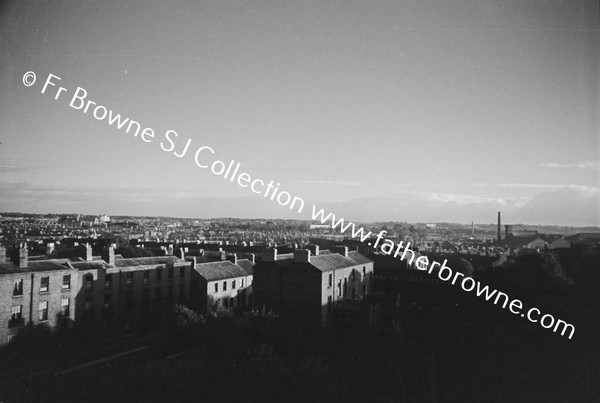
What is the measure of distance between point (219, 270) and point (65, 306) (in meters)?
11.1

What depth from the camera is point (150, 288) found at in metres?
32.2

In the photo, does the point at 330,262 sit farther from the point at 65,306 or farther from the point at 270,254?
the point at 65,306

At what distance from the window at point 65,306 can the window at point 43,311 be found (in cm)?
97

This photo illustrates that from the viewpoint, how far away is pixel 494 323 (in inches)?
958

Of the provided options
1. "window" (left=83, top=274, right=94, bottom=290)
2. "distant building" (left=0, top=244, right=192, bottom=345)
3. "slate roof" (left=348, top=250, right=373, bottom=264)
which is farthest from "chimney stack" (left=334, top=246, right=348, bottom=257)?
"window" (left=83, top=274, right=94, bottom=290)

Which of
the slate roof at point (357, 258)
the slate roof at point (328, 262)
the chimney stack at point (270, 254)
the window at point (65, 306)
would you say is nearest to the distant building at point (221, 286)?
the chimney stack at point (270, 254)

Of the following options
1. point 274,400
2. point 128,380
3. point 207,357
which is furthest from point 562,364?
point 128,380

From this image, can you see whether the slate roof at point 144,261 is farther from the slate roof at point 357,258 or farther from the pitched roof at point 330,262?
the slate roof at point 357,258

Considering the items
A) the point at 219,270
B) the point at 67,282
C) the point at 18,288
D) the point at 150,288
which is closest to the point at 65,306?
the point at 67,282

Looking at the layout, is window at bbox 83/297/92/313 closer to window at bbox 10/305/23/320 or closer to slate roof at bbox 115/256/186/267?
slate roof at bbox 115/256/186/267

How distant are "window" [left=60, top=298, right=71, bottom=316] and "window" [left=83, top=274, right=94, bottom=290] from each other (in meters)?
1.47

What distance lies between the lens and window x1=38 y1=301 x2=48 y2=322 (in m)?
25.5

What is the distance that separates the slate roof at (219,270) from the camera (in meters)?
34.0

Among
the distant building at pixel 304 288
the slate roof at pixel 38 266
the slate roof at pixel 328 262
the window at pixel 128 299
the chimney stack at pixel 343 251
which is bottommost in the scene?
the window at pixel 128 299
